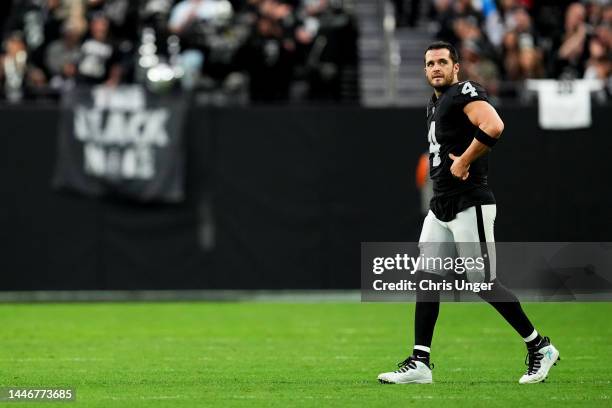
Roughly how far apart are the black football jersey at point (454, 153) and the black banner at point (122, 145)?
8904mm

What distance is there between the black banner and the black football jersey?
29.2 feet

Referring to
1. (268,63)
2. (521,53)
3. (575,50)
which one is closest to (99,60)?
(268,63)

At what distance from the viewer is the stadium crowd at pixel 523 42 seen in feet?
60.2

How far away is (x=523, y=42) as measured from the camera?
1880 cm

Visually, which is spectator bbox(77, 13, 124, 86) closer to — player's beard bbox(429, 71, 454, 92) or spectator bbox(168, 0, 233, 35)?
spectator bbox(168, 0, 233, 35)

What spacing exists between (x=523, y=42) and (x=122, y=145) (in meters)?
6.12

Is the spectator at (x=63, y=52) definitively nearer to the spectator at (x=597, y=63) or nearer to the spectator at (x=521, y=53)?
the spectator at (x=521, y=53)

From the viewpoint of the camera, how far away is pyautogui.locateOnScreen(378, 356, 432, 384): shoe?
895 centimetres

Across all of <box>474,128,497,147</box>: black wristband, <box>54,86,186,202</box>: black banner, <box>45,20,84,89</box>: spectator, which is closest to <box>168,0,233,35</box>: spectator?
<box>45,20,84,89</box>: spectator

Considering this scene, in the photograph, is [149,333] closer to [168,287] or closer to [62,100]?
[168,287]

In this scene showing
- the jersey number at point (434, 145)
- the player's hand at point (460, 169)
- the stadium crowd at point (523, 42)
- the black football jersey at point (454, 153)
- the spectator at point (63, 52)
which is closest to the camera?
the player's hand at point (460, 169)

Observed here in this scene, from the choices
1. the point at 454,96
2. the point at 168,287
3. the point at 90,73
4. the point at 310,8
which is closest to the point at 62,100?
the point at 90,73

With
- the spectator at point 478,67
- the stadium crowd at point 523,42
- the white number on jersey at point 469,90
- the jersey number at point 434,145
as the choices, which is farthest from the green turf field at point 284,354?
the stadium crowd at point 523,42

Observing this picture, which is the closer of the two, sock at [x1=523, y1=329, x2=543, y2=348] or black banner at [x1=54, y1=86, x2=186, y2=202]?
sock at [x1=523, y1=329, x2=543, y2=348]
